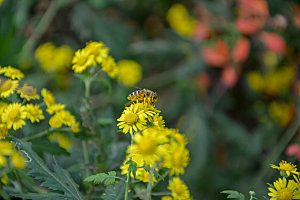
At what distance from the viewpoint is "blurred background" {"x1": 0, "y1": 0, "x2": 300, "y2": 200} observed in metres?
2.02

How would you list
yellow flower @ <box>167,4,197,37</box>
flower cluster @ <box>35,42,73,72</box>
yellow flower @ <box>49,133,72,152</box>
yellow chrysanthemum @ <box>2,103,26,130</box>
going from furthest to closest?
yellow flower @ <box>167,4,197,37</box> → flower cluster @ <box>35,42,73,72</box> → yellow flower @ <box>49,133,72,152</box> → yellow chrysanthemum @ <box>2,103,26,130</box>

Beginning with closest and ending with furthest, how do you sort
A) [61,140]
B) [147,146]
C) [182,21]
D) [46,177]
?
[147,146] < [46,177] < [61,140] < [182,21]

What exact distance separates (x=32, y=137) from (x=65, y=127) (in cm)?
9

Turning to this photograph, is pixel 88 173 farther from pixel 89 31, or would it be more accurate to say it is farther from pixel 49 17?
pixel 49 17

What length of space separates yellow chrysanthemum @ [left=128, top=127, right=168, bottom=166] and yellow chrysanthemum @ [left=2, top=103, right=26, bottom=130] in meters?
0.30

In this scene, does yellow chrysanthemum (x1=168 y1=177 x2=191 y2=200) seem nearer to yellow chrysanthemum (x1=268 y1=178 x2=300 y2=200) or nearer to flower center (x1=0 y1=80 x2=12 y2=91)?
yellow chrysanthemum (x1=268 y1=178 x2=300 y2=200)

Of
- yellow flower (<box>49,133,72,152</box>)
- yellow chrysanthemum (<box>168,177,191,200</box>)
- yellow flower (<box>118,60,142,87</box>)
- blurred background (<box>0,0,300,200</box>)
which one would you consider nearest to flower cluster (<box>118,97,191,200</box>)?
yellow chrysanthemum (<box>168,177,191,200</box>)

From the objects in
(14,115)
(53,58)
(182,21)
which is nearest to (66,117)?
(14,115)

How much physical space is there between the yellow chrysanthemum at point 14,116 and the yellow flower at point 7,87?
4 centimetres

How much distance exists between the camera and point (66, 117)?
35.0 inches

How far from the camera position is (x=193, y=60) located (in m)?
2.30

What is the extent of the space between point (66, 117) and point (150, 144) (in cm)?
34

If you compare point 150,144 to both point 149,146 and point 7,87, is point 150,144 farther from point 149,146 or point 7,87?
point 7,87

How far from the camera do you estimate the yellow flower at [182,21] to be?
2588 millimetres
